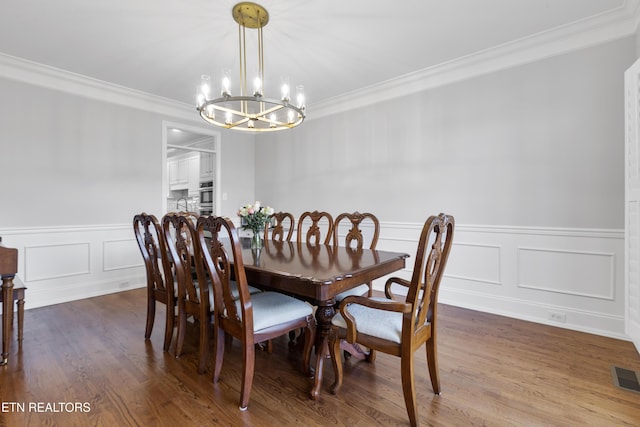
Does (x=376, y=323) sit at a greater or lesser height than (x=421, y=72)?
lesser

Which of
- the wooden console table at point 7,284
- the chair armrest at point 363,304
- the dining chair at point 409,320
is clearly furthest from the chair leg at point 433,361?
the wooden console table at point 7,284

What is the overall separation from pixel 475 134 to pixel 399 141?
0.86 meters

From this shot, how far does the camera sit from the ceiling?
2307 mm

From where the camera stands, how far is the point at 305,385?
1807 mm

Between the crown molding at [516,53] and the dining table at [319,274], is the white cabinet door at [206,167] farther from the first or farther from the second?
the dining table at [319,274]

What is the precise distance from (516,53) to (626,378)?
2.75 metres

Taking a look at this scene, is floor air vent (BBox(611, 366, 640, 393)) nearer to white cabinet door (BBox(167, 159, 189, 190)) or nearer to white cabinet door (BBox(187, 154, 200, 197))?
white cabinet door (BBox(187, 154, 200, 197))

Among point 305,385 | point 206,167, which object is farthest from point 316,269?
point 206,167

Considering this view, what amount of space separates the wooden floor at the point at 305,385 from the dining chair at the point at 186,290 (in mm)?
197

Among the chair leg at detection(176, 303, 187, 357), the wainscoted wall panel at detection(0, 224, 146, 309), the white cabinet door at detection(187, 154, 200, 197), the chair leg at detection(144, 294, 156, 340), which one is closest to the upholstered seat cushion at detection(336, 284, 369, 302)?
the chair leg at detection(176, 303, 187, 357)

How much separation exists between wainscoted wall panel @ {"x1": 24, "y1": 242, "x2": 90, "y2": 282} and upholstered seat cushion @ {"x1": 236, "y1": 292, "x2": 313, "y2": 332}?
2.90m

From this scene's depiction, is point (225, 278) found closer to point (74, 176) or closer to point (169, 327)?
point (169, 327)

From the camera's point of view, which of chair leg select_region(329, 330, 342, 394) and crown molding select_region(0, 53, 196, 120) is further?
crown molding select_region(0, 53, 196, 120)

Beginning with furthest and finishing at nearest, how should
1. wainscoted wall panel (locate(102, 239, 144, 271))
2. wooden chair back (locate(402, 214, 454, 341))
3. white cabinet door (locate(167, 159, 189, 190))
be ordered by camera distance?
white cabinet door (locate(167, 159, 189, 190)) → wainscoted wall panel (locate(102, 239, 144, 271)) → wooden chair back (locate(402, 214, 454, 341))
